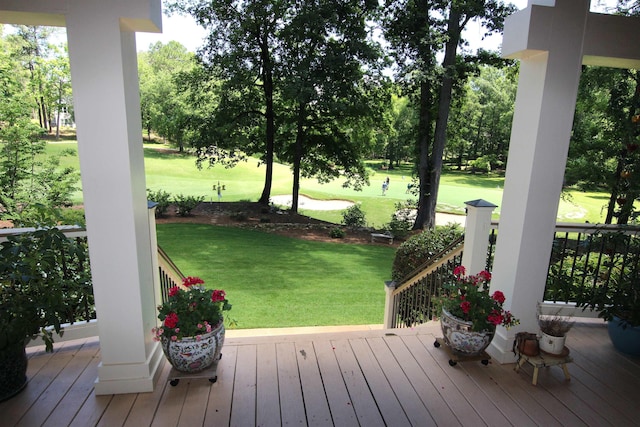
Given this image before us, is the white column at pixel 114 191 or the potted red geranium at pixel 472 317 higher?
the white column at pixel 114 191

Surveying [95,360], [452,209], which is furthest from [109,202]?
[452,209]

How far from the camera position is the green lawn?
58.2 feet

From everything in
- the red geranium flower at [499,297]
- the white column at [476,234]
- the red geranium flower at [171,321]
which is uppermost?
the white column at [476,234]

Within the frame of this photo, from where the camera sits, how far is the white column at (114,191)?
1.98m

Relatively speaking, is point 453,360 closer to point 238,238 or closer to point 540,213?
point 540,213

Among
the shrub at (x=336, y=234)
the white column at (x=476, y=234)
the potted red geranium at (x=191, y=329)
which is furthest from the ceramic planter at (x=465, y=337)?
the shrub at (x=336, y=234)

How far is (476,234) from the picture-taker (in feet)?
9.94

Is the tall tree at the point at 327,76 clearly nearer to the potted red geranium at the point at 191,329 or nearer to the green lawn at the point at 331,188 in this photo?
the green lawn at the point at 331,188

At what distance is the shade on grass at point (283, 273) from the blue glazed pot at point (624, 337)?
3.17 metres

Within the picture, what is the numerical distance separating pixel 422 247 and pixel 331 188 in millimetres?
18020

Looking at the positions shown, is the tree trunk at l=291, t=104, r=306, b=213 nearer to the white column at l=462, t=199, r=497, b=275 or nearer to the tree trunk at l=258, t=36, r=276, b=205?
the tree trunk at l=258, t=36, r=276, b=205

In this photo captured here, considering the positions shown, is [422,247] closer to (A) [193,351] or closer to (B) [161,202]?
(A) [193,351]

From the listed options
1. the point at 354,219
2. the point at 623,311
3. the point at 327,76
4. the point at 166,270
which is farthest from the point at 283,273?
the point at 327,76

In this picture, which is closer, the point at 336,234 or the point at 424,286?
the point at 424,286
